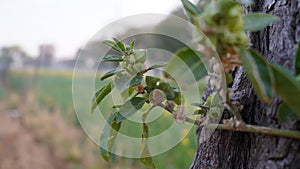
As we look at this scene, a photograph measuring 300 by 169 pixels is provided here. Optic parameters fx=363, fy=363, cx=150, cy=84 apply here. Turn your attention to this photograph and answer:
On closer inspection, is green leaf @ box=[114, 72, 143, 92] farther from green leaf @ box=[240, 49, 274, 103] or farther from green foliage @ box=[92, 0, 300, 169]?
green leaf @ box=[240, 49, 274, 103]

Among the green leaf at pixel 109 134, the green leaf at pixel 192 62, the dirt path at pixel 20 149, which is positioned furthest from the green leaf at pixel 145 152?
the dirt path at pixel 20 149

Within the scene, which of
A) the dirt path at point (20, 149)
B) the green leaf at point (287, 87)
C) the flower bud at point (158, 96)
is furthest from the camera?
the dirt path at point (20, 149)

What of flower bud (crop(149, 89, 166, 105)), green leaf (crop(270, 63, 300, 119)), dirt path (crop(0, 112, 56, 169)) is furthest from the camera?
dirt path (crop(0, 112, 56, 169))

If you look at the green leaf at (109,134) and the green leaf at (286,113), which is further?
the green leaf at (109,134)

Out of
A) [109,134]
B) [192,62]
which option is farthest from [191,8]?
[109,134]

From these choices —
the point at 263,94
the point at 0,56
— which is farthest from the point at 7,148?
the point at 263,94

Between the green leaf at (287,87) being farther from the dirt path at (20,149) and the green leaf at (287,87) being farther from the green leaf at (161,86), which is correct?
the dirt path at (20,149)

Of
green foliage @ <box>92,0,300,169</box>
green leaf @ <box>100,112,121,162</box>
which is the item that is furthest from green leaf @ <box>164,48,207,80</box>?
green leaf @ <box>100,112,121,162</box>

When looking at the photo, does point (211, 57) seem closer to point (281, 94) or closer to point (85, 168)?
point (281, 94)
